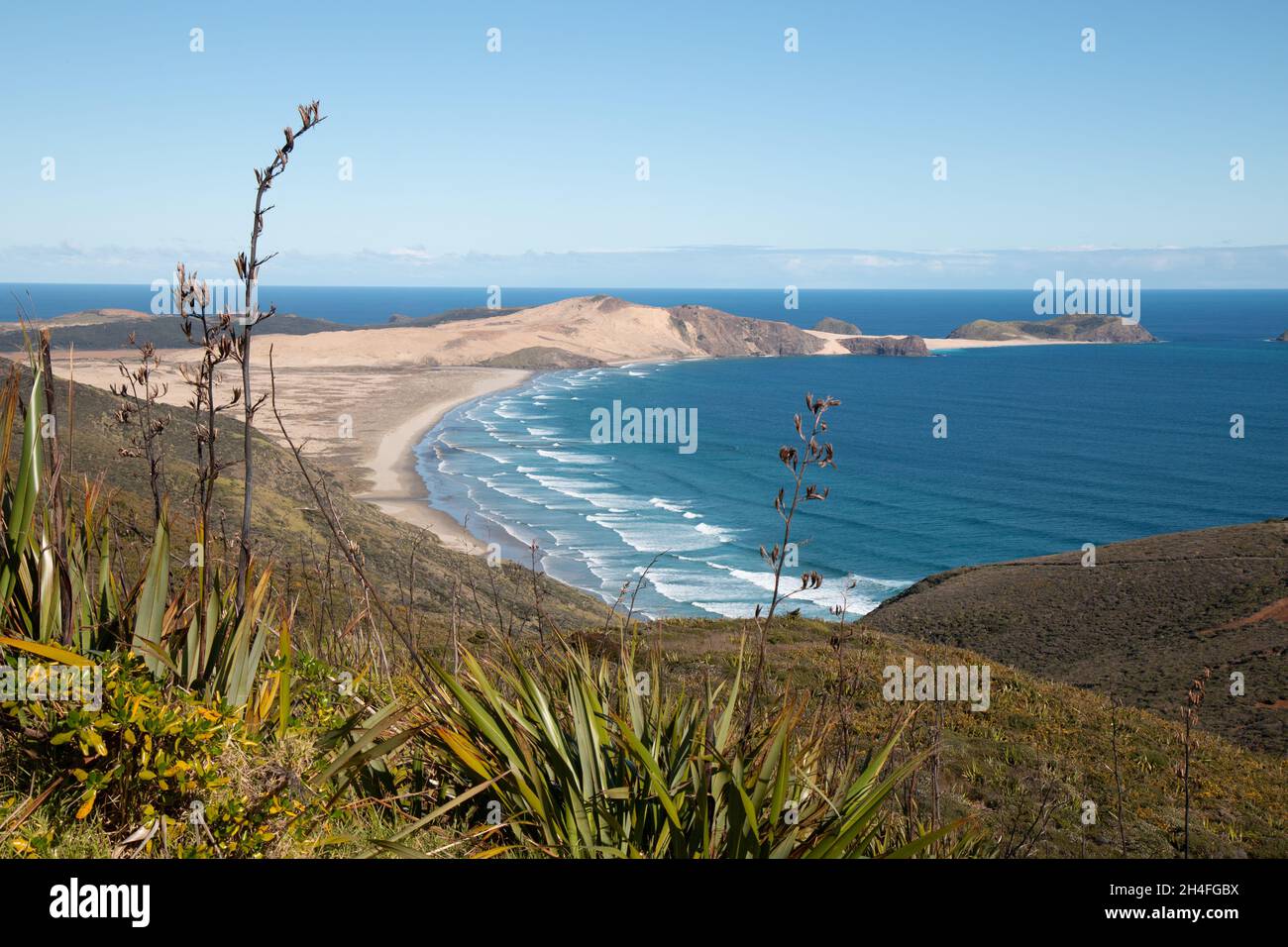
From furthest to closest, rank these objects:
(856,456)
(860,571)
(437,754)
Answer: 1. (856,456)
2. (860,571)
3. (437,754)

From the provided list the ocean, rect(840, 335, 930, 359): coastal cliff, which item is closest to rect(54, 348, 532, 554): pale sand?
the ocean

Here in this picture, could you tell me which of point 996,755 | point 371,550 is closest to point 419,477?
point 371,550

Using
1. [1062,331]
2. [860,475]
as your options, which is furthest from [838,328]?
[860,475]

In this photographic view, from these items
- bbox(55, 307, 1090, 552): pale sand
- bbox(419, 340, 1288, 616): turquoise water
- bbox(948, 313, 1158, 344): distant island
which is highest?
bbox(948, 313, 1158, 344): distant island

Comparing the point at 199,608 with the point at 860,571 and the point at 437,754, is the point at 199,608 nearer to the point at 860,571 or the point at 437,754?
the point at 437,754

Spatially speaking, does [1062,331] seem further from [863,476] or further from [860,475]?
[863,476]

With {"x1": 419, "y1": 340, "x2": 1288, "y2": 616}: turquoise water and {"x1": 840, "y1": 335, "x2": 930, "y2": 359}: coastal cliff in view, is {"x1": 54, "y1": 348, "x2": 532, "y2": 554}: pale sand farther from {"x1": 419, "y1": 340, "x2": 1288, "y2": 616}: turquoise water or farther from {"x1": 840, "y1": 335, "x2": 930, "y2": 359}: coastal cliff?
{"x1": 840, "y1": 335, "x2": 930, "y2": 359}: coastal cliff

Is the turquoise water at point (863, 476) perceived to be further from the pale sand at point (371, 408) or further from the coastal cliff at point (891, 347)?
the coastal cliff at point (891, 347)
